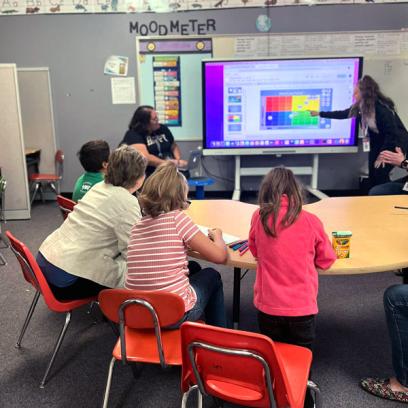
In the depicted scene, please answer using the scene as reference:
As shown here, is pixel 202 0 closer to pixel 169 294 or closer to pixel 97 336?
pixel 97 336

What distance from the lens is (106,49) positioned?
528cm

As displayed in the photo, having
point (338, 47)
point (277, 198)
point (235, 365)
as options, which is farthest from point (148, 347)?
point (338, 47)

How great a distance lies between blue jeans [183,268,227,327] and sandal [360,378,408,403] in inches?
27.8

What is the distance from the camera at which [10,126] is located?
4707mm

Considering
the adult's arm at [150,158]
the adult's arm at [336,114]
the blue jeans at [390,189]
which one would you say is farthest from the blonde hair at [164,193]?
the adult's arm at [336,114]

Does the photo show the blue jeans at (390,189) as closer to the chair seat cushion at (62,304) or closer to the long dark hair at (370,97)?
the long dark hair at (370,97)

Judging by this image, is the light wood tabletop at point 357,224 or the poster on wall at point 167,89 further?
the poster on wall at point 167,89

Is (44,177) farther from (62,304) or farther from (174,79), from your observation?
(62,304)

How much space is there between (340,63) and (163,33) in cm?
209

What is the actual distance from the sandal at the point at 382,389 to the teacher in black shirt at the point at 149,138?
2445mm

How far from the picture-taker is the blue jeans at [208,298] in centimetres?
179

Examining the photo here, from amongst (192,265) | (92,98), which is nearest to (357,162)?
(92,98)

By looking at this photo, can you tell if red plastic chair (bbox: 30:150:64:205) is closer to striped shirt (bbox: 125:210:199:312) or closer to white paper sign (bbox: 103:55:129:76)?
white paper sign (bbox: 103:55:129:76)

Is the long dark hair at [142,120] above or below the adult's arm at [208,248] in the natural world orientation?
above
